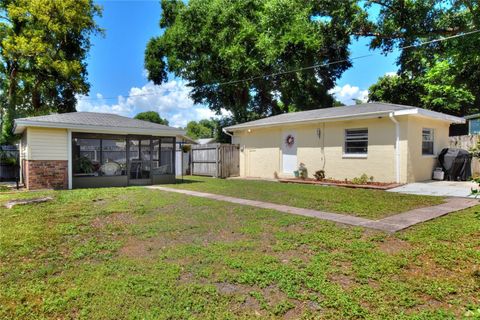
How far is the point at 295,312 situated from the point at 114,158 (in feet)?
40.7

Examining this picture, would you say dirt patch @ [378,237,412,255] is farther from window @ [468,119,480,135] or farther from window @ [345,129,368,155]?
window @ [468,119,480,135]

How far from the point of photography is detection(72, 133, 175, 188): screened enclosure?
12938 mm

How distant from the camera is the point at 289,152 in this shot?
628 inches

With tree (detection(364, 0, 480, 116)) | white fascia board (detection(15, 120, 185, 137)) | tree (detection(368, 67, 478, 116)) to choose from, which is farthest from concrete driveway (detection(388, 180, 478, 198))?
tree (detection(368, 67, 478, 116))

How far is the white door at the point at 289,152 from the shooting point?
15.7m

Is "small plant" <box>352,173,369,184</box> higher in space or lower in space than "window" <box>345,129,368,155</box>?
lower

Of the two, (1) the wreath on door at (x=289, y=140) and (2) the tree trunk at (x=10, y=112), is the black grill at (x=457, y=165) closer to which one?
(1) the wreath on door at (x=289, y=140)

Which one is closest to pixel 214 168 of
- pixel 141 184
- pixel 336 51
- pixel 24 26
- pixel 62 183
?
pixel 141 184

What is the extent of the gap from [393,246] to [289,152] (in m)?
11.4

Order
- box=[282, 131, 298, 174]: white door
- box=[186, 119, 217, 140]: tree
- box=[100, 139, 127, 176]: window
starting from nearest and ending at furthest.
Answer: box=[100, 139, 127, 176]: window
box=[282, 131, 298, 174]: white door
box=[186, 119, 217, 140]: tree

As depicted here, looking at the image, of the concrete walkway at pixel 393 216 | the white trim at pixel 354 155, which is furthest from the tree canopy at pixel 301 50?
the concrete walkway at pixel 393 216

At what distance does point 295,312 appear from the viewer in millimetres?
2947

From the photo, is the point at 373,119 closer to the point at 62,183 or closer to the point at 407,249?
the point at 407,249

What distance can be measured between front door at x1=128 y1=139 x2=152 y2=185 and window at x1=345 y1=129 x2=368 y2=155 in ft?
28.9
